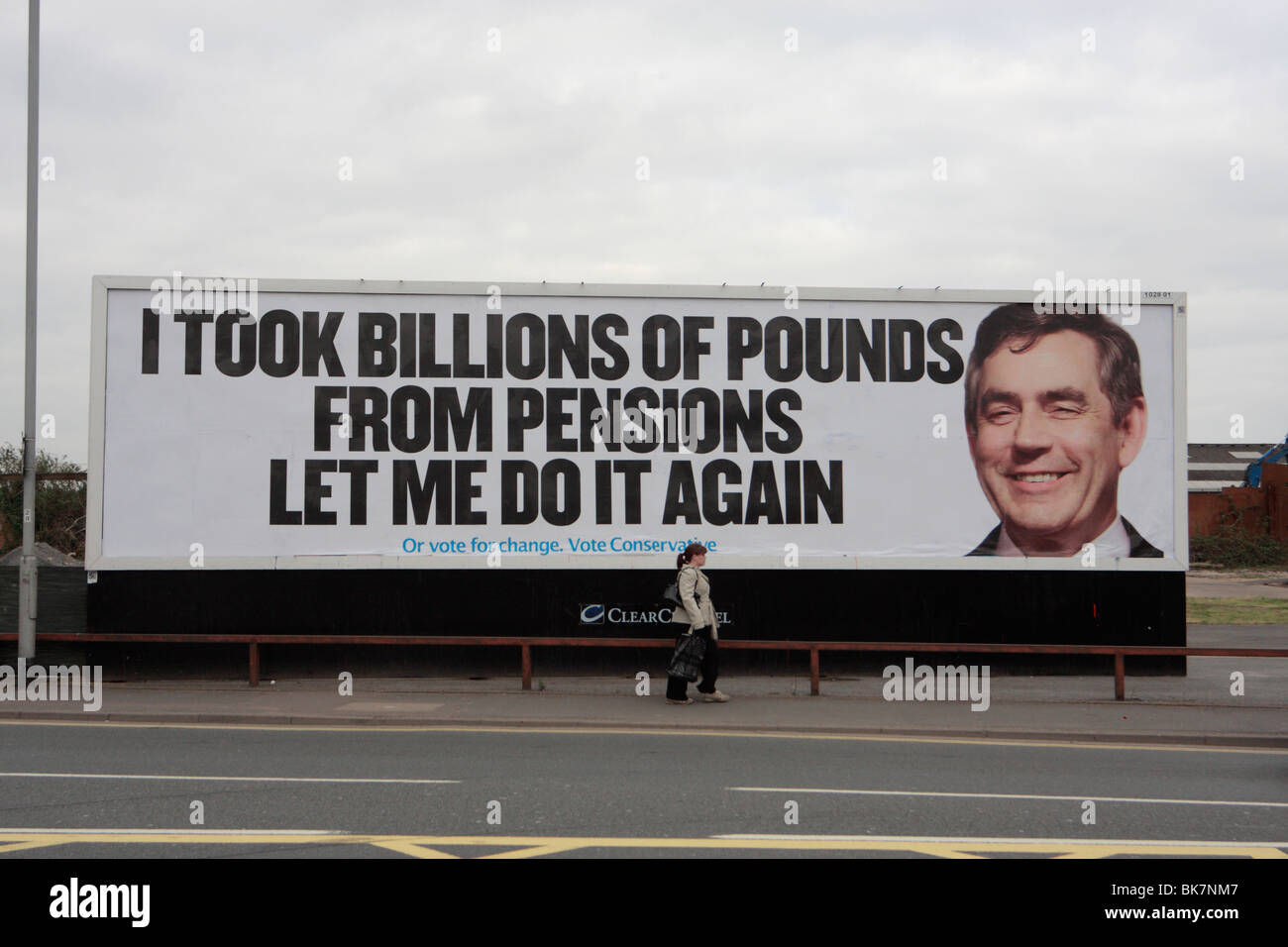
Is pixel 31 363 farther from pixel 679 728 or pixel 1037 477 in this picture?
pixel 1037 477

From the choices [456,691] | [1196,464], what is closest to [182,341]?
[456,691]

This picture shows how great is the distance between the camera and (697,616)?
42.4 ft

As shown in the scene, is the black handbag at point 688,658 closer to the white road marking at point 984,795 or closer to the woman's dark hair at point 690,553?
the woman's dark hair at point 690,553

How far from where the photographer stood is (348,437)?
614 inches

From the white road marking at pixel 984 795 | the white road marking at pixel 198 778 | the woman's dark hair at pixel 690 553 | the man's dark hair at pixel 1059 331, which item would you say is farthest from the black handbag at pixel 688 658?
the man's dark hair at pixel 1059 331

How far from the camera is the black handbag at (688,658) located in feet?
43.0

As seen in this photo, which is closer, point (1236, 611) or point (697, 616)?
point (697, 616)

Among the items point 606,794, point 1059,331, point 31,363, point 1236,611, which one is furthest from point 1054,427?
point 1236,611

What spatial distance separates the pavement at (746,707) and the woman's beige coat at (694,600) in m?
1.02

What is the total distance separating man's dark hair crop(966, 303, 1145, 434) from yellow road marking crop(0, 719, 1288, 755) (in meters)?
5.79

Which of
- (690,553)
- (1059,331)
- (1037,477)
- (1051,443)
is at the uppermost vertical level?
(1059,331)

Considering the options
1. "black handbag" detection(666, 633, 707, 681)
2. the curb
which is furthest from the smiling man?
"black handbag" detection(666, 633, 707, 681)

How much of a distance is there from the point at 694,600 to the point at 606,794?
15.4 ft
